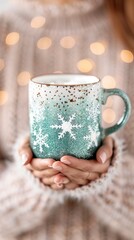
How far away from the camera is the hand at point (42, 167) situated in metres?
0.48

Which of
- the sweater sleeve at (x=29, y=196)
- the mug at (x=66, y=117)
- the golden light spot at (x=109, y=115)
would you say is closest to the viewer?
the mug at (x=66, y=117)

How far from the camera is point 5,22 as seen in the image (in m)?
0.74

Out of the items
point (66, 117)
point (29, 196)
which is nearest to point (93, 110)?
point (66, 117)

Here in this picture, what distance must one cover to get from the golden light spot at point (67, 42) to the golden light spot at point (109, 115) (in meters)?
0.14

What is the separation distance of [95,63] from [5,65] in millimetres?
160

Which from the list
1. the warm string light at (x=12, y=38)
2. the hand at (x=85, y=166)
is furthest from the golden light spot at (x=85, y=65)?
the hand at (x=85, y=166)

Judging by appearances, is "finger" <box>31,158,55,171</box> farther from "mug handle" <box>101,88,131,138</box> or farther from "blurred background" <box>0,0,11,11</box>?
"blurred background" <box>0,0,11,11</box>

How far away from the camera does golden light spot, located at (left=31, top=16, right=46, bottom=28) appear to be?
Result: 2.38 feet

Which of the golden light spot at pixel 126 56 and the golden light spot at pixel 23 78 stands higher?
the golden light spot at pixel 126 56

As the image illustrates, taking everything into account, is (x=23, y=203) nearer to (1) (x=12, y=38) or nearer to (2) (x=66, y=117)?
(2) (x=66, y=117)

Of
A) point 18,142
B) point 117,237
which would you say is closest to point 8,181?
A: point 18,142

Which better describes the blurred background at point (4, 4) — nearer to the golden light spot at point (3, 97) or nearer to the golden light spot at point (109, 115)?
the golden light spot at point (3, 97)

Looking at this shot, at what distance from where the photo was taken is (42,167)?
0.49m

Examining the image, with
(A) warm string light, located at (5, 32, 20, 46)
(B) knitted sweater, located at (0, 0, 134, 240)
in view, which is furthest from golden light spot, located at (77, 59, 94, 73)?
(A) warm string light, located at (5, 32, 20, 46)
